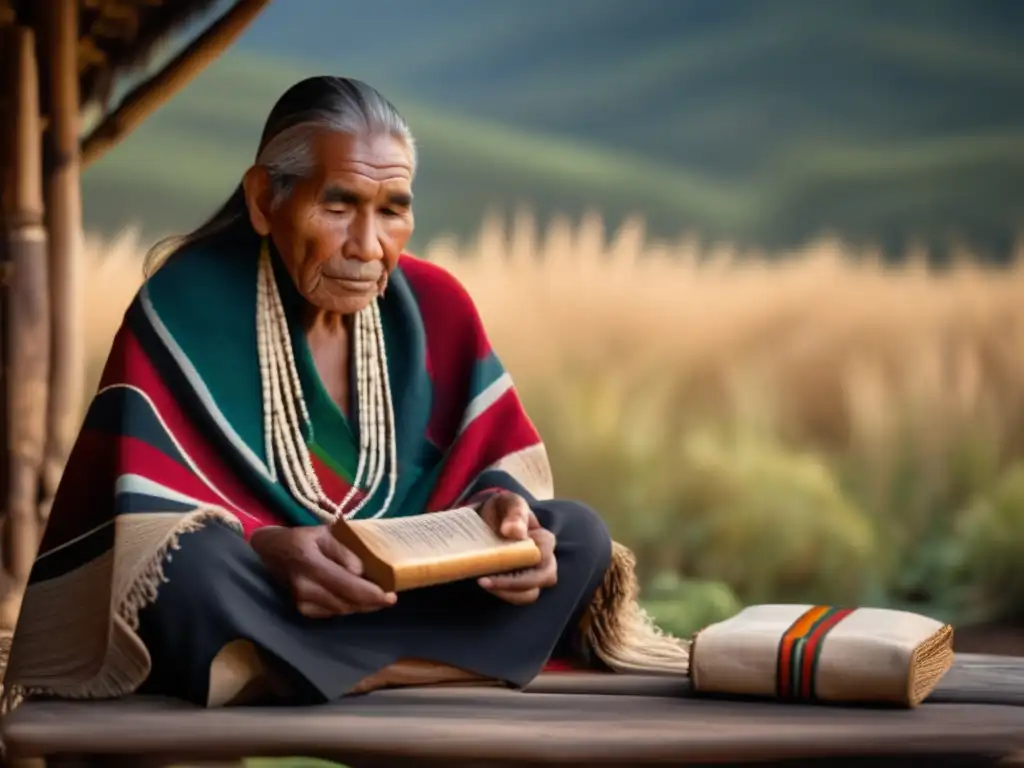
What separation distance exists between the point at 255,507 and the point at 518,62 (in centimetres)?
410

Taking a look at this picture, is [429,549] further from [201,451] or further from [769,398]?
[769,398]

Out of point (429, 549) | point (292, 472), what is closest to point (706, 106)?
point (292, 472)

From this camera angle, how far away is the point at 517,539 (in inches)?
134

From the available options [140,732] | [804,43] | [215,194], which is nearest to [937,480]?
[804,43]

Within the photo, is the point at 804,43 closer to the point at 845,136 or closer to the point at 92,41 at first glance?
the point at 845,136

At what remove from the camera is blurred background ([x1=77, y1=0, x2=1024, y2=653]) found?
6660 mm

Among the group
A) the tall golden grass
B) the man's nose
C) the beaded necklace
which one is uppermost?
the man's nose

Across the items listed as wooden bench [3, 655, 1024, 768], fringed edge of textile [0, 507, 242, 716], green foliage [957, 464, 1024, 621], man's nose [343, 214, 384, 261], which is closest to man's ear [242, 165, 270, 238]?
man's nose [343, 214, 384, 261]

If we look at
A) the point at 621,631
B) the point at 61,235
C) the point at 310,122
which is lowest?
the point at 621,631

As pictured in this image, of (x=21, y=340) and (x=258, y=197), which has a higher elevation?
(x=258, y=197)

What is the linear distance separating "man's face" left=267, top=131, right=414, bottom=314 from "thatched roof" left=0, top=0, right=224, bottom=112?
6.19 feet

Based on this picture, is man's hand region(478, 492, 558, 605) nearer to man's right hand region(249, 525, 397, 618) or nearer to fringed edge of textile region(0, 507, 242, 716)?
man's right hand region(249, 525, 397, 618)

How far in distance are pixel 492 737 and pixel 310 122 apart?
1.25 metres

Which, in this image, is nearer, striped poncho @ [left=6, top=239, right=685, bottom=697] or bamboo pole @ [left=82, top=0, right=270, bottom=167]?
striped poncho @ [left=6, top=239, right=685, bottom=697]
